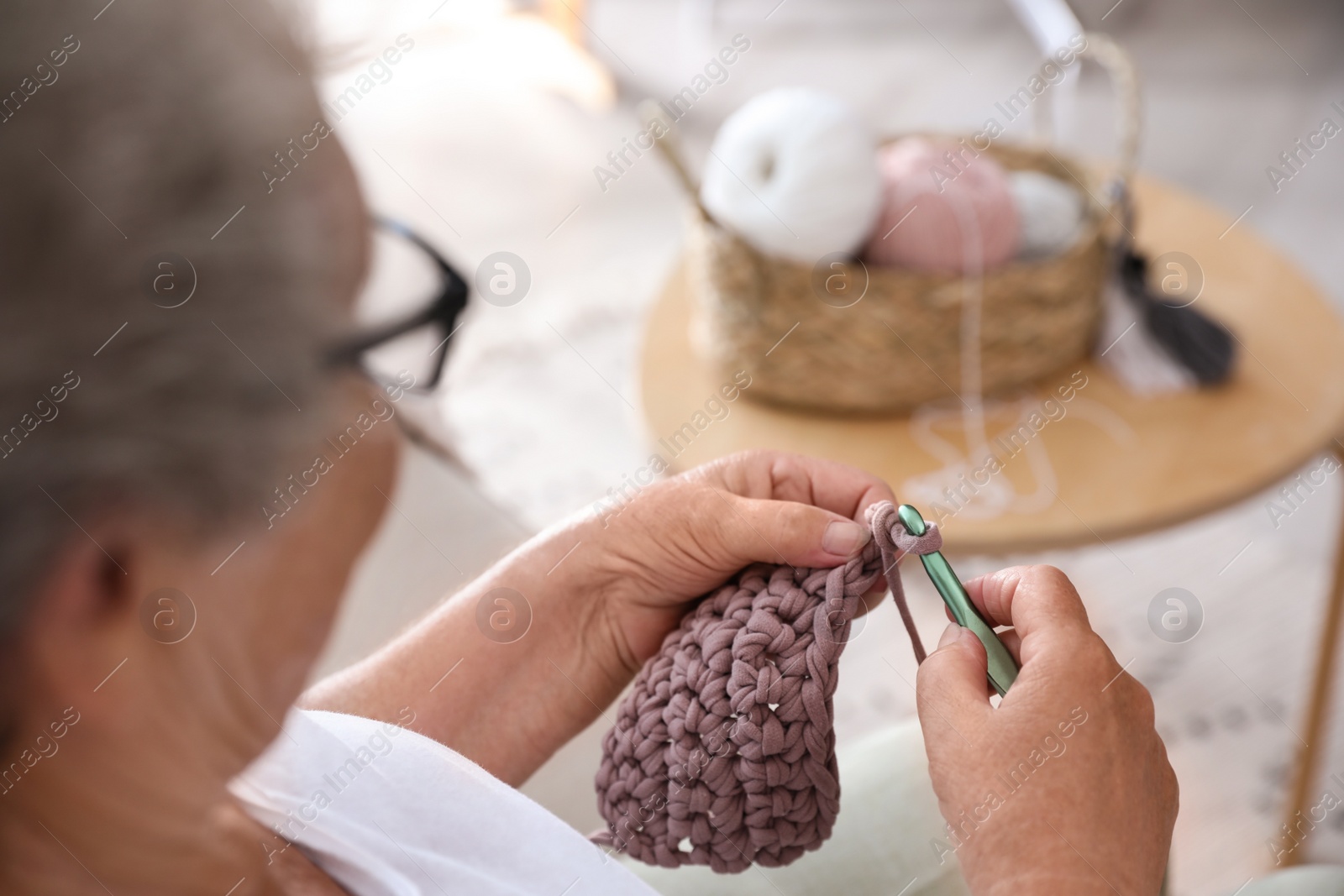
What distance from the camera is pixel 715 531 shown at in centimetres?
61

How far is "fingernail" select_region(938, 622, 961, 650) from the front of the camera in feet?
1.80

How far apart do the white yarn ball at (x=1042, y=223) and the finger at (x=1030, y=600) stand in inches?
29.5

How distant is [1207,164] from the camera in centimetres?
233

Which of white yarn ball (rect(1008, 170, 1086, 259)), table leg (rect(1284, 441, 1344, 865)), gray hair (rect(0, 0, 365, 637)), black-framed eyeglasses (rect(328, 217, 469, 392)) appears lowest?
table leg (rect(1284, 441, 1344, 865))

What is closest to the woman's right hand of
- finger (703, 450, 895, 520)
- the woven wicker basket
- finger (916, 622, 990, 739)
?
finger (916, 622, 990, 739)

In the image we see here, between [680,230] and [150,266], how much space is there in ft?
6.59

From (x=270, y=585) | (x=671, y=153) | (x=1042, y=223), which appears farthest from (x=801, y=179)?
(x=270, y=585)

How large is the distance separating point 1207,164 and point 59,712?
8.06 ft

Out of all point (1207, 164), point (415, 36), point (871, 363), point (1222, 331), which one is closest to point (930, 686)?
point (871, 363)

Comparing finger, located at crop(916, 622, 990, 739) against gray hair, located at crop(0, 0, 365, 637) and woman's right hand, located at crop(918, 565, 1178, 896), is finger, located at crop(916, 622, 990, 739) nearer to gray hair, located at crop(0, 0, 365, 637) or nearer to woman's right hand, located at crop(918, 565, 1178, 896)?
woman's right hand, located at crop(918, 565, 1178, 896)

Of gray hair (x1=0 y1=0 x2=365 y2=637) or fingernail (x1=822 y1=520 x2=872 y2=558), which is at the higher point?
gray hair (x1=0 y1=0 x2=365 y2=637)

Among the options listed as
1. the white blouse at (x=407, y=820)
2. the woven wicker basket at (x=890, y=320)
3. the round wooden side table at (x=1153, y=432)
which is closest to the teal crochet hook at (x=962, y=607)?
the white blouse at (x=407, y=820)

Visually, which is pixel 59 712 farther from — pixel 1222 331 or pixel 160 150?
pixel 1222 331

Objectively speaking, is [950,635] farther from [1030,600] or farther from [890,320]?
[890,320]
